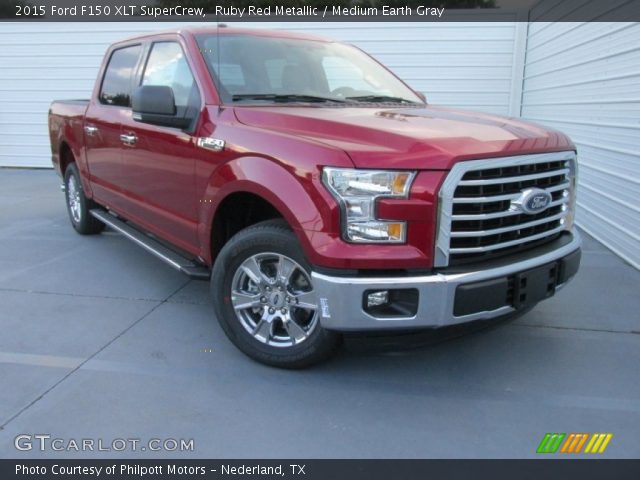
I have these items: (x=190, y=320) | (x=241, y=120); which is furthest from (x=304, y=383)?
(x=241, y=120)

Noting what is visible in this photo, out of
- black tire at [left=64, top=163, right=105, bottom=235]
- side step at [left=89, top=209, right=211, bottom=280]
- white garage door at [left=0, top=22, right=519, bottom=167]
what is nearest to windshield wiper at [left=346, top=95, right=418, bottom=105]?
side step at [left=89, top=209, right=211, bottom=280]

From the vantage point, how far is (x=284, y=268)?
3215mm

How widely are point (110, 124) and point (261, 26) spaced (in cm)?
653

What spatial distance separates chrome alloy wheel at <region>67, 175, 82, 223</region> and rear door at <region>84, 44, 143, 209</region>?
803 mm

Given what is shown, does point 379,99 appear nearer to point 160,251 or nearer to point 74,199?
point 160,251

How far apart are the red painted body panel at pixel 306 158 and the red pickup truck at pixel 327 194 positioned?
10 mm

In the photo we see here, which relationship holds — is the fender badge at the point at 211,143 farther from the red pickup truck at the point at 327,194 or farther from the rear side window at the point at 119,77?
the rear side window at the point at 119,77

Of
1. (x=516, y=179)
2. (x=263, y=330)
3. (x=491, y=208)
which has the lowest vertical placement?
(x=263, y=330)

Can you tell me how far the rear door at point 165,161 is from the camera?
12.6ft

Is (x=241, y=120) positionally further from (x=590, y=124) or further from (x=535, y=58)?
(x=535, y=58)

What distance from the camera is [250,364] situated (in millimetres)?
3479

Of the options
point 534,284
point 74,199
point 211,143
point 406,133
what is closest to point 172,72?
point 211,143

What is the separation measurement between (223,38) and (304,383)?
2.48 metres
